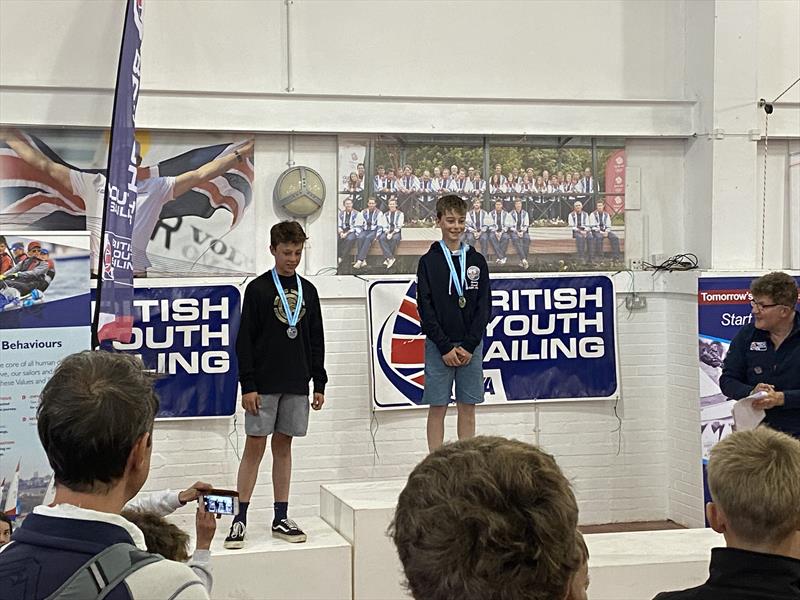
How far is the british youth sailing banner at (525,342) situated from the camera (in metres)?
7.08

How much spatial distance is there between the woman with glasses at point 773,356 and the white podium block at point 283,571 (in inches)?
78.1

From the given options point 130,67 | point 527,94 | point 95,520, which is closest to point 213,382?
point 130,67

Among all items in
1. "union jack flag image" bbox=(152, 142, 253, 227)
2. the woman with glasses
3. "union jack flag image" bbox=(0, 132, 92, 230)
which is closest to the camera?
the woman with glasses

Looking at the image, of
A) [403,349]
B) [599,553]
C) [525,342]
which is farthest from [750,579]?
[525,342]

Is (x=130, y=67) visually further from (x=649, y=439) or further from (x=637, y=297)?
(x=649, y=439)

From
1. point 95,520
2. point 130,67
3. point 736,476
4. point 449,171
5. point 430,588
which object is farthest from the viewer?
point 449,171

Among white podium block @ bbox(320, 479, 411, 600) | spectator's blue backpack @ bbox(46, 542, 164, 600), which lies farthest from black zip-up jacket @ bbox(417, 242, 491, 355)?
spectator's blue backpack @ bbox(46, 542, 164, 600)

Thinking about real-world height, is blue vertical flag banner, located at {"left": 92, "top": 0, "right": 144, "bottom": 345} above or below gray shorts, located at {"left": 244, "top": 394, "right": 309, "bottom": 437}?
above

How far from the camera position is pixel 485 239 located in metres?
7.38

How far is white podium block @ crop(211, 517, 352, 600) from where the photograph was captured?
479 centimetres

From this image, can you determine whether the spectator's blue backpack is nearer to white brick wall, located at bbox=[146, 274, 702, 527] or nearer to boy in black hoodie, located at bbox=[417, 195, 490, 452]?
boy in black hoodie, located at bbox=[417, 195, 490, 452]

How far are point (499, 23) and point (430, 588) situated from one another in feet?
21.2

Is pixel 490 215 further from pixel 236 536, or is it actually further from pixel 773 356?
pixel 236 536

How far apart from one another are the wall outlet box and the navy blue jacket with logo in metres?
2.69
